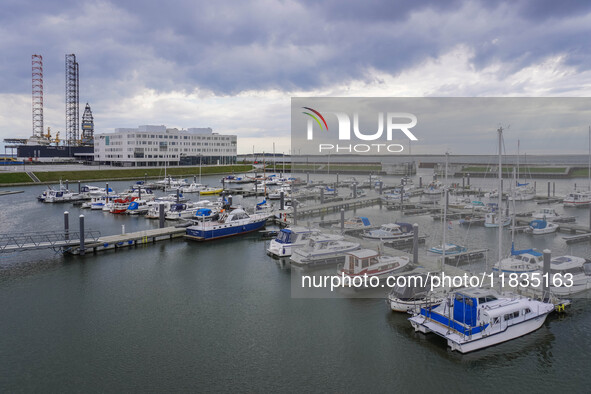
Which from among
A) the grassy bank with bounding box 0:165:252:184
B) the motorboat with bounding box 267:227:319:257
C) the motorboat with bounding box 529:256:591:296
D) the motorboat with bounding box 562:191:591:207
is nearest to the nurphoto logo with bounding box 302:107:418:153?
the motorboat with bounding box 267:227:319:257

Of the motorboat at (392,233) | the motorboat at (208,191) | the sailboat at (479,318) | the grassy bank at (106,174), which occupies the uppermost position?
the grassy bank at (106,174)

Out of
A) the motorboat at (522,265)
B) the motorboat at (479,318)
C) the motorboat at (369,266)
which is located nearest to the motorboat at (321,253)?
the motorboat at (369,266)

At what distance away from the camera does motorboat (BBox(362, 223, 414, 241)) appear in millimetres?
22688

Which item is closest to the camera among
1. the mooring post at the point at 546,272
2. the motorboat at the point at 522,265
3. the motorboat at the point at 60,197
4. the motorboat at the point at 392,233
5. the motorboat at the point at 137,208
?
the mooring post at the point at 546,272

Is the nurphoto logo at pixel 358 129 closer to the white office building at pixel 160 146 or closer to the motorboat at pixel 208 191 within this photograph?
the motorboat at pixel 208 191

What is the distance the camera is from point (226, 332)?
A: 1252cm

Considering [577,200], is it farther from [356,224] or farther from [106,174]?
[106,174]

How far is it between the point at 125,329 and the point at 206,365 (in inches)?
142

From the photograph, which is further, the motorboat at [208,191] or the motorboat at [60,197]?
the motorboat at [208,191]

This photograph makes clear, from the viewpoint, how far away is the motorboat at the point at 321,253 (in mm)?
18950

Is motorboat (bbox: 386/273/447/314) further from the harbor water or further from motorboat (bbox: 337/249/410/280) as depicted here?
motorboat (bbox: 337/249/410/280)

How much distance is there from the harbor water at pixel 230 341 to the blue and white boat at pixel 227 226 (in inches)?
249

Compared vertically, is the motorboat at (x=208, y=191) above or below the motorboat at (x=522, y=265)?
above

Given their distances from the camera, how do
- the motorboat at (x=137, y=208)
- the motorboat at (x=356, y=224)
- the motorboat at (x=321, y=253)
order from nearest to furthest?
the motorboat at (x=321, y=253)
the motorboat at (x=356, y=224)
the motorboat at (x=137, y=208)
